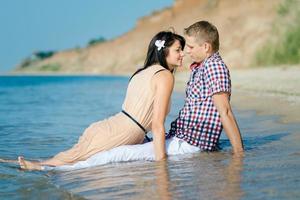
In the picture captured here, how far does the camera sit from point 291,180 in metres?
4.89

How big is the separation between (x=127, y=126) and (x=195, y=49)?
100 cm

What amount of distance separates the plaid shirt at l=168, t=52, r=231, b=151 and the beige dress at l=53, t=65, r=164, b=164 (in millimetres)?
409

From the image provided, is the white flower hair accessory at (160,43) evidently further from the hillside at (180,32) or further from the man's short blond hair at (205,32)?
the hillside at (180,32)

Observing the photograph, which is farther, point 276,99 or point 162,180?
point 276,99

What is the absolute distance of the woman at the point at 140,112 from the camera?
6.29 m

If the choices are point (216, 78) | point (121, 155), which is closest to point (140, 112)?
point (121, 155)

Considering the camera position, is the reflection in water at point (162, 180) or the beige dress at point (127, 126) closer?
the reflection in water at point (162, 180)

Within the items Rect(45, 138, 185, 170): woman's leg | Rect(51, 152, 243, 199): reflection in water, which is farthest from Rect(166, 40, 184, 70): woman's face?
Rect(51, 152, 243, 199): reflection in water

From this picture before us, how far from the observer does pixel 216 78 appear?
20.8 feet

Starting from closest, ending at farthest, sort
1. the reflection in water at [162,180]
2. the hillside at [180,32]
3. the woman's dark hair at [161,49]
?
1. the reflection in water at [162,180]
2. the woman's dark hair at [161,49]
3. the hillside at [180,32]

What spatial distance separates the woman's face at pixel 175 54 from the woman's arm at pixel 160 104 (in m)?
0.20

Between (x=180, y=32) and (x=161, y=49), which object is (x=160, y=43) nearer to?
(x=161, y=49)

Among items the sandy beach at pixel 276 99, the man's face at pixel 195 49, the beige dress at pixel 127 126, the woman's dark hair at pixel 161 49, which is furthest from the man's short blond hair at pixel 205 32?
the sandy beach at pixel 276 99

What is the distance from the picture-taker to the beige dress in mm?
6344
